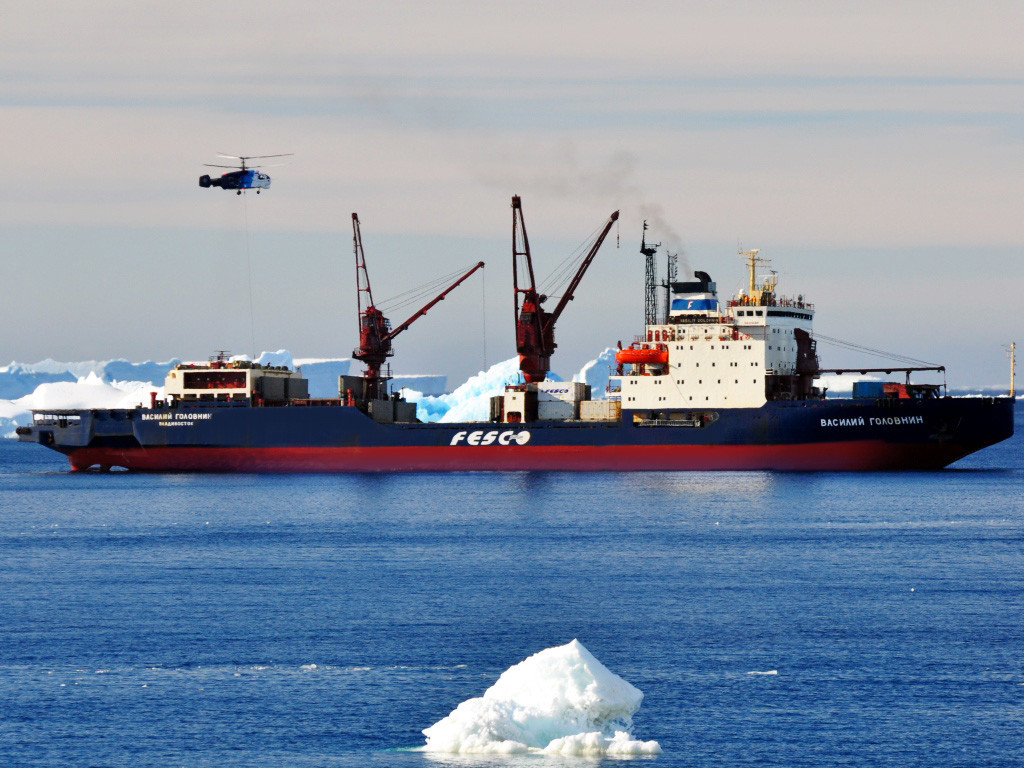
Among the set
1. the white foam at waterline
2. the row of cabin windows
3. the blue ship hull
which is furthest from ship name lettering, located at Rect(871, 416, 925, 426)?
the white foam at waterline

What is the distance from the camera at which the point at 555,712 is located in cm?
1848

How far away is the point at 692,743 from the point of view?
19.8 m

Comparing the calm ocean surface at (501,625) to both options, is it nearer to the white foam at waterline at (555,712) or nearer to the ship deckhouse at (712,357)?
the white foam at waterline at (555,712)

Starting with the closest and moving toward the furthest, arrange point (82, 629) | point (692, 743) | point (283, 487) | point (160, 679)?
point (692, 743)
point (160, 679)
point (82, 629)
point (283, 487)

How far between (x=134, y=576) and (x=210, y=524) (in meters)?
12.2

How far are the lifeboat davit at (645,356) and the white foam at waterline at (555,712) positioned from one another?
4528cm

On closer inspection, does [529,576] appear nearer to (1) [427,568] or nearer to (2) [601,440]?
(1) [427,568]

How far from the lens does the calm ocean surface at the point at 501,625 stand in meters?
20.3

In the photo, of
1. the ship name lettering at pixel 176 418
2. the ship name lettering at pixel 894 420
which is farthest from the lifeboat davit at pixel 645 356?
the ship name lettering at pixel 176 418

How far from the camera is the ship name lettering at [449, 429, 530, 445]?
214 feet

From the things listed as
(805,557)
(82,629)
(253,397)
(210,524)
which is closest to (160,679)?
(82,629)

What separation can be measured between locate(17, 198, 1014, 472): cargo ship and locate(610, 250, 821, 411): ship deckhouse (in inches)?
2.3

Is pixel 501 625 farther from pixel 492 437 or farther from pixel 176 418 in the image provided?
pixel 176 418

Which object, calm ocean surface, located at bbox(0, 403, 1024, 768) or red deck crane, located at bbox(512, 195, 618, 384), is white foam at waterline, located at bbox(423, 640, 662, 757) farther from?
red deck crane, located at bbox(512, 195, 618, 384)
